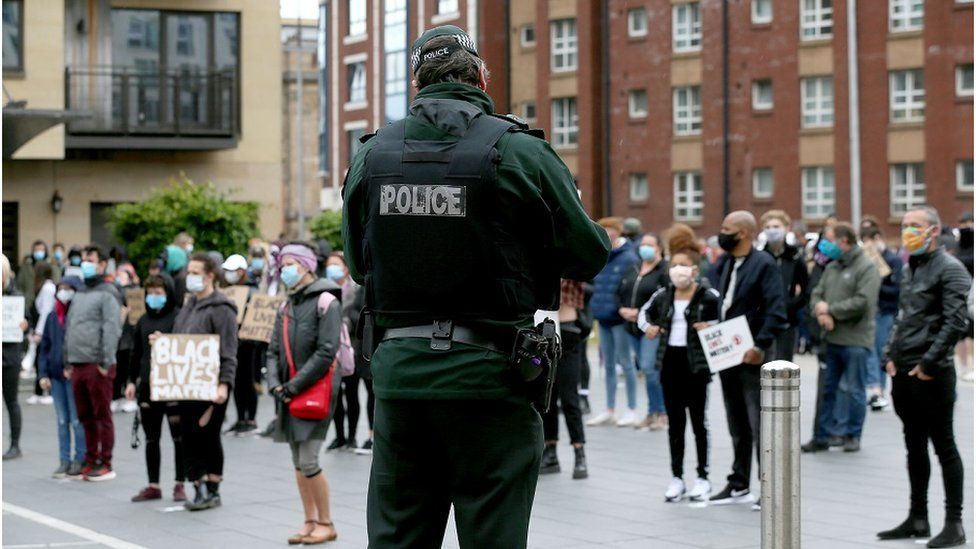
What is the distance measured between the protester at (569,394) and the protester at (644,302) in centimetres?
218

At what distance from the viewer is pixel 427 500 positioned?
5.01 metres

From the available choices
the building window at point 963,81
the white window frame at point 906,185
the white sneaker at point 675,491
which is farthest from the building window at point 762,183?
the white sneaker at point 675,491

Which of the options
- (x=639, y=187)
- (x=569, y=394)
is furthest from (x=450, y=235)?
(x=639, y=187)

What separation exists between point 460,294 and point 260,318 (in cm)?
1225

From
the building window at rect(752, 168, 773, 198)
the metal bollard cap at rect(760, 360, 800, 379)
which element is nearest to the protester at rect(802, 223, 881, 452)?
the metal bollard cap at rect(760, 360, 800, 379)

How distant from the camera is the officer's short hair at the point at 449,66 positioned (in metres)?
5.08

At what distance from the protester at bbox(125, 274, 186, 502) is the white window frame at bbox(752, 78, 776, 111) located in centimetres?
4585

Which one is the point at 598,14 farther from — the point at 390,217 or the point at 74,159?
the point at 390,217

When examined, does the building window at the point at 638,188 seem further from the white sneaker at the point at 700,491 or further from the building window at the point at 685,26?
the white sneaker at the point at 700,491

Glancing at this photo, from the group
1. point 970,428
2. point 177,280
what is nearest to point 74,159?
point 177,280

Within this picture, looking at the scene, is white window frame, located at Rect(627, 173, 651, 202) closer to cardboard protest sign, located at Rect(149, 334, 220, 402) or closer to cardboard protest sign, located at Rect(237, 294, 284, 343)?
cardboard protest sign, located at Rect(237, 294, 284, 343)

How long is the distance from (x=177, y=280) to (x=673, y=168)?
43.6m

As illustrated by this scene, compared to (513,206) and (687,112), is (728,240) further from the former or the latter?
(687,112)

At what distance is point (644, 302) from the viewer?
15281 millimetres
